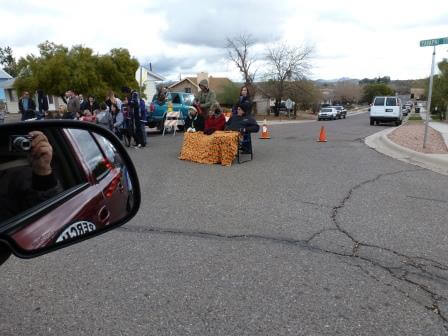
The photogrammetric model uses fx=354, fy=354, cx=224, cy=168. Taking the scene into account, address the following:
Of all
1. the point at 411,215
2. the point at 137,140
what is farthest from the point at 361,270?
the point at 137,140

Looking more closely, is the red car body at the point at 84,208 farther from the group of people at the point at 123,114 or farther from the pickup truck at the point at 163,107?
the pickup truck at the point at 163,107

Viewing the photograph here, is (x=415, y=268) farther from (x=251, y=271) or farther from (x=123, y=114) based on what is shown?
(x=123, y=114)

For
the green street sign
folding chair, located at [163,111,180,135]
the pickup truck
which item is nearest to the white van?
the pickup truck

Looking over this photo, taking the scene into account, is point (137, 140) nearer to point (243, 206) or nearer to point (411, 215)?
point (243, 206)

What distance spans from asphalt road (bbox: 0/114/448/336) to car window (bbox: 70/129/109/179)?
121 centimetres

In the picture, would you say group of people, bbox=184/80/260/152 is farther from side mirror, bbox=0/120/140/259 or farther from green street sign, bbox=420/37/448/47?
side mirror, bbox=0/120/140/259

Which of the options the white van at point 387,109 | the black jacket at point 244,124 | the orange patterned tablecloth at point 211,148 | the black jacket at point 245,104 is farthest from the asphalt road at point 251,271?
the white van at point 387,109

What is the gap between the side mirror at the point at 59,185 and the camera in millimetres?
1235

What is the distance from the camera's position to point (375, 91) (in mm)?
113750

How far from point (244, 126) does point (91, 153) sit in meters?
7.41

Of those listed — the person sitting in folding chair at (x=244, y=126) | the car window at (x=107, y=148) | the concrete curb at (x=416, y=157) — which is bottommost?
the concrete curb at (x=416, y=157)

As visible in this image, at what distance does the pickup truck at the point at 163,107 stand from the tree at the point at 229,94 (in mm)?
27904

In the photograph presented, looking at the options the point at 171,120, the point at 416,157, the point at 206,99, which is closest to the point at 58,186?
the point at 206,99

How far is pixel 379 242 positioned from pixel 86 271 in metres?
2.93
